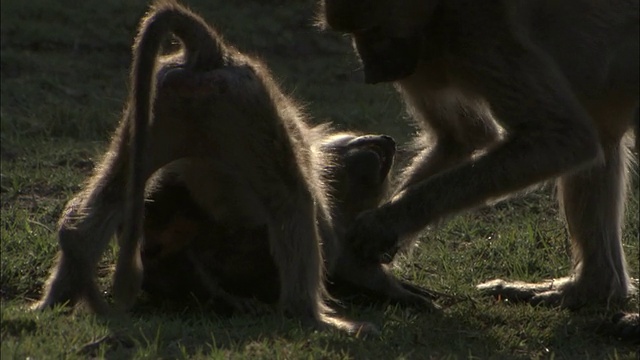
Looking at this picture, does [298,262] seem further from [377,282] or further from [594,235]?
[594,235]

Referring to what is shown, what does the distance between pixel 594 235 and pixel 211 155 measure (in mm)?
2108

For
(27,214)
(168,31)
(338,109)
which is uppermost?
(168,31)

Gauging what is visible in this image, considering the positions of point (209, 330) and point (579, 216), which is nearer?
point (209, 330)

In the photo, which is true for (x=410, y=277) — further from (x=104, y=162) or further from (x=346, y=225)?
(x=104, y=162)

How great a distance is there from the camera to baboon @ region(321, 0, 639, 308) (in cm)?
530

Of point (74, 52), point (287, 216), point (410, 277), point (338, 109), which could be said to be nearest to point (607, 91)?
point (410, 277)

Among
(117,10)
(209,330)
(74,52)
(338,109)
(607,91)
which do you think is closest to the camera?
(209,330)

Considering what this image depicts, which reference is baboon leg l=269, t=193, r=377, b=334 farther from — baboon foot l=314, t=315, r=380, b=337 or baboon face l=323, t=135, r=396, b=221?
baboon face l=323, t=135, r=396, b=221

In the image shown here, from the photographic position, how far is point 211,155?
16.0 feet

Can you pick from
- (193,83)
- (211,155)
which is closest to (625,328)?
(211,155)

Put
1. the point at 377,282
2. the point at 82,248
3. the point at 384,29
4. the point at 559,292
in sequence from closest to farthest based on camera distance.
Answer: the point at 82,248
the point at 384,29
the point at 377,282
the point at 559,292

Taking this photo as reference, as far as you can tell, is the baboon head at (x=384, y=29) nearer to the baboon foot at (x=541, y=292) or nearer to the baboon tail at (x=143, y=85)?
the baboon tail at (x=143, y=85)

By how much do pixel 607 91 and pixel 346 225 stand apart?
123 cm

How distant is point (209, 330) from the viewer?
4.68 metres
